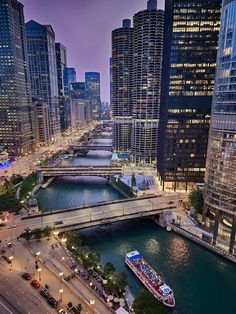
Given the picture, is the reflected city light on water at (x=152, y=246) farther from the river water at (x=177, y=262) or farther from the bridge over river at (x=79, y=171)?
the bridge over river at (x=79, y=171)

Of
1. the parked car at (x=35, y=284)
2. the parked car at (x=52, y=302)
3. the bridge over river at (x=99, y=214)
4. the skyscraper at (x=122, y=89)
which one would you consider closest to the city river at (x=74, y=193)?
the bridge over river at (x=99, y=214)

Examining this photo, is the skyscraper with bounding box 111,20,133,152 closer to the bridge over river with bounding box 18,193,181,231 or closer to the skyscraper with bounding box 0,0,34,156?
the skyscraper with bounding box 0,0,34,156

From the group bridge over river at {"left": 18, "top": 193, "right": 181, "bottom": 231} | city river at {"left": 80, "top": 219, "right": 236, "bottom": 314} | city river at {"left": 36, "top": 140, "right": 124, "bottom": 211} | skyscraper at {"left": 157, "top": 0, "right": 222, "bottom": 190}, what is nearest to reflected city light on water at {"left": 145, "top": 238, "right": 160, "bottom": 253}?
city river at {"left": 80, "top": 219, "right": 236, "bottom": 314}

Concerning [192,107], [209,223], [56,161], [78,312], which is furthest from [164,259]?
[56,161]

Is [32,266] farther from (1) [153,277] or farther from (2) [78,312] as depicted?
(1) [153,277]

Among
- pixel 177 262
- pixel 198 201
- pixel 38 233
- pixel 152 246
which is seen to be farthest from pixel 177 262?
pixel 38 233

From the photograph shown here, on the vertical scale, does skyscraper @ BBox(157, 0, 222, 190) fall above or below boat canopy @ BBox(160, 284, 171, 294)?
above
